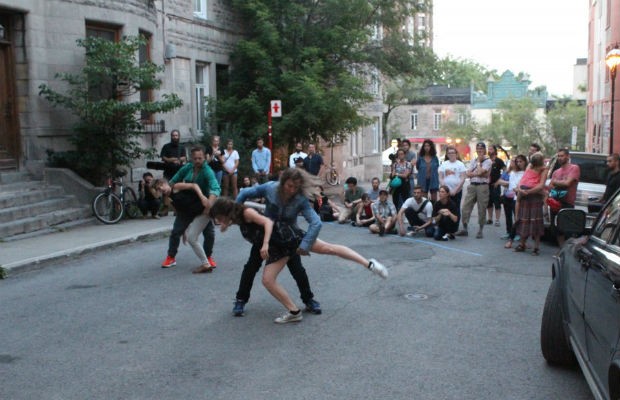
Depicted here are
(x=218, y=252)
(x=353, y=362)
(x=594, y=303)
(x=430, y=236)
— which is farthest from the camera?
(x=430, y=236)

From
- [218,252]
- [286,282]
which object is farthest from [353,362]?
[218,252]

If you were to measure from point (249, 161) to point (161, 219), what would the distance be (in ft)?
17.9

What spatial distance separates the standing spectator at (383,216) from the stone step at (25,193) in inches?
248

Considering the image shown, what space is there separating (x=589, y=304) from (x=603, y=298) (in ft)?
1.25

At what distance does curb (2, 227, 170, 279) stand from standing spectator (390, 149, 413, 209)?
16.5 ft

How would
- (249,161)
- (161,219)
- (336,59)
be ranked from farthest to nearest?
(336,59), (249,161), (161,219)

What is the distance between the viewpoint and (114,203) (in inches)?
590

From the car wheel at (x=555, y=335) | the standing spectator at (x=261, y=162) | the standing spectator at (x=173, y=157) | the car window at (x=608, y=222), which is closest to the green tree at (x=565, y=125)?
the standing spectator at (x=261, y=162)

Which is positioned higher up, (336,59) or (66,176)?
(336,59)

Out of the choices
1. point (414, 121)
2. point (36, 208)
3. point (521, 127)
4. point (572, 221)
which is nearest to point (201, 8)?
point (36, 208)

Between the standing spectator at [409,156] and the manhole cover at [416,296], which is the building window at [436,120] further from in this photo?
the manhole cover at [416,296]

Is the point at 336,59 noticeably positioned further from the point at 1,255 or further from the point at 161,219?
the point at 1,255

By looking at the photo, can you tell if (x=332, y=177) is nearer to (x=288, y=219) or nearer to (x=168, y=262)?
(x=168, y=262)

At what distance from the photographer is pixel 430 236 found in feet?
45.6
